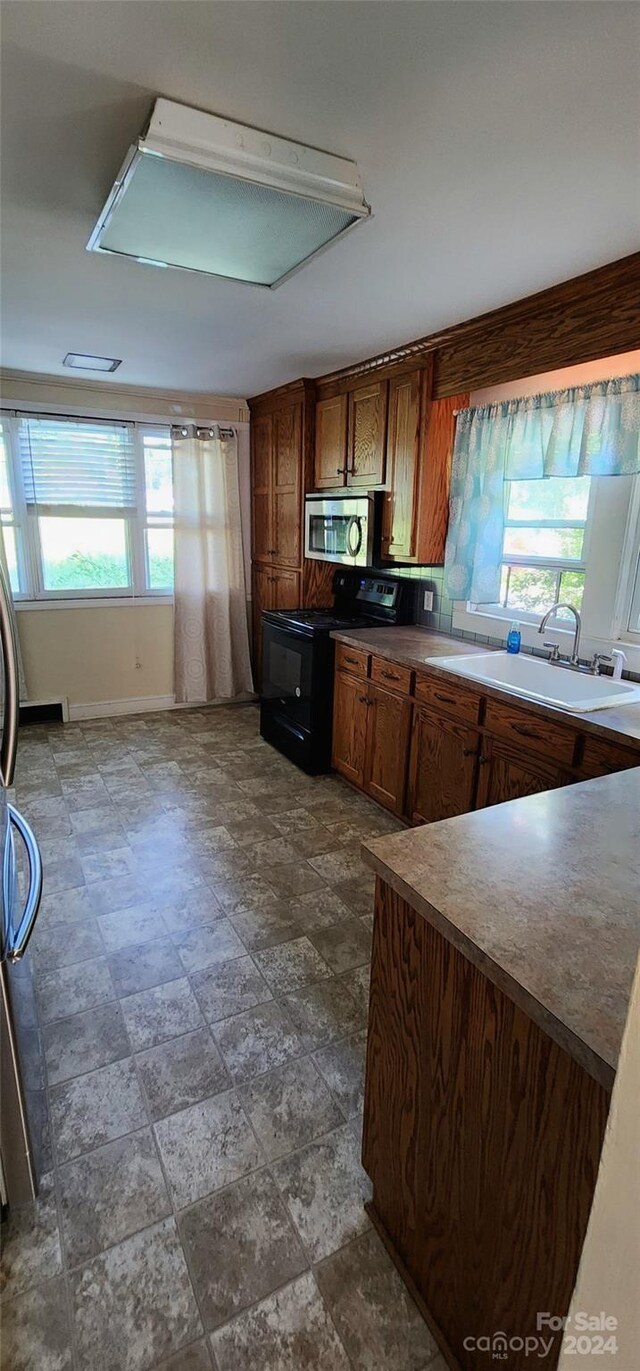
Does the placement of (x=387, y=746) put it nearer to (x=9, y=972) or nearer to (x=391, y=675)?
(x=391, y=675)

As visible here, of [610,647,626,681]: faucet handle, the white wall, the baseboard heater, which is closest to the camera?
[610,647,626,681]: faucet handle

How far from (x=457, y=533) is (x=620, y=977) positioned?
8.11 feet

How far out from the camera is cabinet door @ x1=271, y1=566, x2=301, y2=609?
166 inches

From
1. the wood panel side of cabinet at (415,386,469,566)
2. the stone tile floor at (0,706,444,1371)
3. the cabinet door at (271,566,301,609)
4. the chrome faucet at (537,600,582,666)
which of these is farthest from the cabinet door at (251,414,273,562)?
the chrome faucet at (537,600,582,666)

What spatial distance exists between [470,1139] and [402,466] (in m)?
2.82

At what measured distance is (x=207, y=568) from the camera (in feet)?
15.4

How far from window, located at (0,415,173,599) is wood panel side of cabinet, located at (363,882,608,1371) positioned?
12.8ft

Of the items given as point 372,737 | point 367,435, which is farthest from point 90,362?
point 372,737

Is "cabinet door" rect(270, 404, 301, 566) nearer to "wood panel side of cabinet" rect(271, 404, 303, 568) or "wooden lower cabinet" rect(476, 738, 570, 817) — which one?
"wood panel side of cabinet" rect(271, 404, 303, 568)

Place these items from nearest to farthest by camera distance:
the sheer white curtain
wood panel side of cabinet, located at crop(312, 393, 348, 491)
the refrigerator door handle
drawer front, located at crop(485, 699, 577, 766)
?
the refrigerator door handle, drawer front, located at crop(485, 699, 577, 766), wood panel side of cabinet, located at crop(312, 393, 348, 491), the sheer white curtain

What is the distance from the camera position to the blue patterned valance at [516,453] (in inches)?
89.4

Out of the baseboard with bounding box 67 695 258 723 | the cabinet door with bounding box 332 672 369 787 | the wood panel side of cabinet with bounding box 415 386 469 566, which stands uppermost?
the wood panel side of cabinet with bounding box 415 386 469 566

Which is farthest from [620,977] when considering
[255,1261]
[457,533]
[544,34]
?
[457,533]

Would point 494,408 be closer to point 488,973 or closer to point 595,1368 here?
point 488,973
